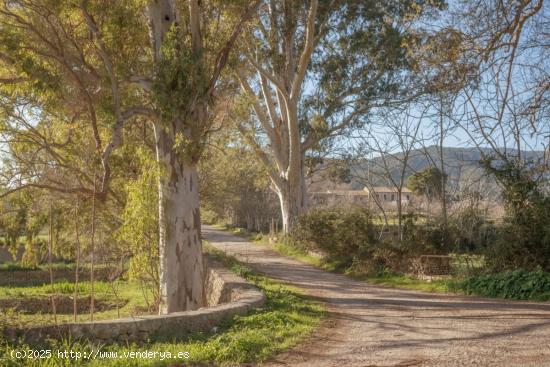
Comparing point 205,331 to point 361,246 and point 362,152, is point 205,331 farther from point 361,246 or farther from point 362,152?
point 362,152

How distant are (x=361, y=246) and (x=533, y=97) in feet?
23.3

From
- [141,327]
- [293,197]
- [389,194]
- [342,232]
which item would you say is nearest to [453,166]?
[342,232]

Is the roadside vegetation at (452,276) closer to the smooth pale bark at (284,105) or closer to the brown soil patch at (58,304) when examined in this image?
the smooth pale bark at (284,105)

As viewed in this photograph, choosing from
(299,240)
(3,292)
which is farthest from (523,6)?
(3,292)

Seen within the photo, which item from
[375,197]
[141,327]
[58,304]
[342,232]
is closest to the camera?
[141,327]

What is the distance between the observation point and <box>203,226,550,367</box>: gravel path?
642 cm

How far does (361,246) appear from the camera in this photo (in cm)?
1680

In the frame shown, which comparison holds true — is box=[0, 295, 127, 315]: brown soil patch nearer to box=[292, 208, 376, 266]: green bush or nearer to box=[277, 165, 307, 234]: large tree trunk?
box=[292, 208, 376, 266]: green bush

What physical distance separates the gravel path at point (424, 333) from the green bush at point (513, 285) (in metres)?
0.50

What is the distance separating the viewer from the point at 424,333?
792cm

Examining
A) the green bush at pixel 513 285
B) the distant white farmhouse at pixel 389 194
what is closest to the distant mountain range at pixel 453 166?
the distant white farmhouse at pixel 389 194

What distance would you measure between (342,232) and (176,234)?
755 cm

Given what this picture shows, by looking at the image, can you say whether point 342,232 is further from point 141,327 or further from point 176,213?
point 141,327

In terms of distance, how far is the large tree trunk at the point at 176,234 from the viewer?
37.0ft
